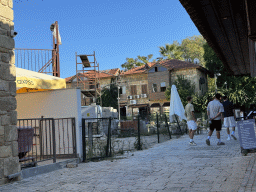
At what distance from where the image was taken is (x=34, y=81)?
7.41 meters

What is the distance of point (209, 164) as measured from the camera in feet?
21.1

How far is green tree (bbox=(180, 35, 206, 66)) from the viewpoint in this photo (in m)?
53.2

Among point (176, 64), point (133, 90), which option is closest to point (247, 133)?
point (176, 64)

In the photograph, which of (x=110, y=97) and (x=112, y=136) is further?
(x=110, y=97)

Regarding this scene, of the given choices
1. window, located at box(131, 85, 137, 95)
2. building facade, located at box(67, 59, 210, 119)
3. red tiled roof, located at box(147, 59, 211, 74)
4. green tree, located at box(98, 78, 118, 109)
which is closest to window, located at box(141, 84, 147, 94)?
building facade, located at box(67, 59, 210, 119)

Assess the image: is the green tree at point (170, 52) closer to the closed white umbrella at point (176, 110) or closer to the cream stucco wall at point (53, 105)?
the closed white umbrella at point (176, 110)

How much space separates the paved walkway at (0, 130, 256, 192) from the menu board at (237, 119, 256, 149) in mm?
276

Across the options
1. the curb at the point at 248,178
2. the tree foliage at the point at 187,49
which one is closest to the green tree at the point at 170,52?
the tree foliage at the point at 187,49

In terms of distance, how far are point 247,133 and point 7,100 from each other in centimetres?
525

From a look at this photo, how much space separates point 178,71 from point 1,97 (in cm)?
4052

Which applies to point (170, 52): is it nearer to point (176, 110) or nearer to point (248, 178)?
point (176, 110)

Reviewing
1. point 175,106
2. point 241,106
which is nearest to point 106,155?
point 175,106

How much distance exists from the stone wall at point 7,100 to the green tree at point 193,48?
161 ft

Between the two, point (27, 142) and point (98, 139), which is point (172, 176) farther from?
point (98, 139)
